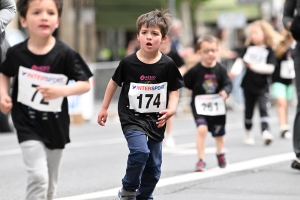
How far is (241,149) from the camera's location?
13.0 m

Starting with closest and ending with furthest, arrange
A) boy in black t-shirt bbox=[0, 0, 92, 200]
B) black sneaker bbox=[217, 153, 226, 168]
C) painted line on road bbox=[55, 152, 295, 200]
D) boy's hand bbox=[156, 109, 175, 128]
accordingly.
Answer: boy in black t-shirt bbox=[0, 0, 92, 200] → boy's hand bbox=[156, 109, 175, 128] → painted line on road bbox=[55, 152, 295, 200] → black sneaker bbox=[217, 153, 226, 168]

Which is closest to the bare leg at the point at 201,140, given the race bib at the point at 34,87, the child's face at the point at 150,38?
the child's face at the point at 150,38

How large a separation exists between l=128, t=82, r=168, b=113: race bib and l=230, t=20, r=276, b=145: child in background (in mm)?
6678

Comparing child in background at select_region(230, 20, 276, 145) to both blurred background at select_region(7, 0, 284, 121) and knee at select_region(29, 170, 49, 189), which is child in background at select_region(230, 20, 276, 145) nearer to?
knee at select_region(29, 170, 49, 189)

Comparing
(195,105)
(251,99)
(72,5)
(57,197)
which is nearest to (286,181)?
(195,105)

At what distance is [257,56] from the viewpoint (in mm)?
13805

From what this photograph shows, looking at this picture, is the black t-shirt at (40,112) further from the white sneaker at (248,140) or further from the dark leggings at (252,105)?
the dark leggings at (252,105)

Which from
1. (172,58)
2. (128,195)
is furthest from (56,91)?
(172,58)

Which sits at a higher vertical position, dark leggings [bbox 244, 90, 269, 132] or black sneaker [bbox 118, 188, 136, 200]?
black sneaker [bbox 118, 188, 136, 200]

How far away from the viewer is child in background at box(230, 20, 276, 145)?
1381 centimetres

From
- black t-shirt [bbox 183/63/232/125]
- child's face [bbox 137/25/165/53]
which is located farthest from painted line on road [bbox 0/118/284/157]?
child's face [bbox 137/25/165/53]

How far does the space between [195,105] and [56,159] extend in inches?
171

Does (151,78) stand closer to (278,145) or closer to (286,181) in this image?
(286,181)

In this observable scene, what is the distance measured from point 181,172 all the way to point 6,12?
11.0 feet
